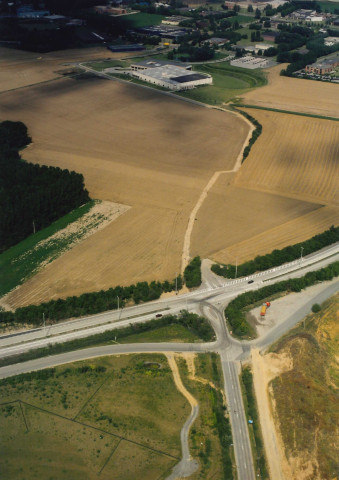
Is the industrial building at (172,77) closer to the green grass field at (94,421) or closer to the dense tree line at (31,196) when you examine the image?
the dense tree line at (31,196)

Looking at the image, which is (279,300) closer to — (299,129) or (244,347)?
(244,347)

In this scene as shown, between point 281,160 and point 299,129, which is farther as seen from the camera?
point 299,129

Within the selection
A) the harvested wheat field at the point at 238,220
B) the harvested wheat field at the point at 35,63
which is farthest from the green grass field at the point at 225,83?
the harvested wheat field at the point at 238,220

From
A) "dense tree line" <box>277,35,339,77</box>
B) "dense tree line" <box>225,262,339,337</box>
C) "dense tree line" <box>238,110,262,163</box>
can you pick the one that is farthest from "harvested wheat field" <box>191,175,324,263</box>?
"dense tree line" <box>277,35,339,77</box>

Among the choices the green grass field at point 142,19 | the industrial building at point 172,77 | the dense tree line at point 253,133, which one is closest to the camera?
the dense tree line at point 253,133

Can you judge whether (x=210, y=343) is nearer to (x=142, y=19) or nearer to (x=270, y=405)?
(x=270, y=405)

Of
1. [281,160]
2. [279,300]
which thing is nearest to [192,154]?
[281,160]
